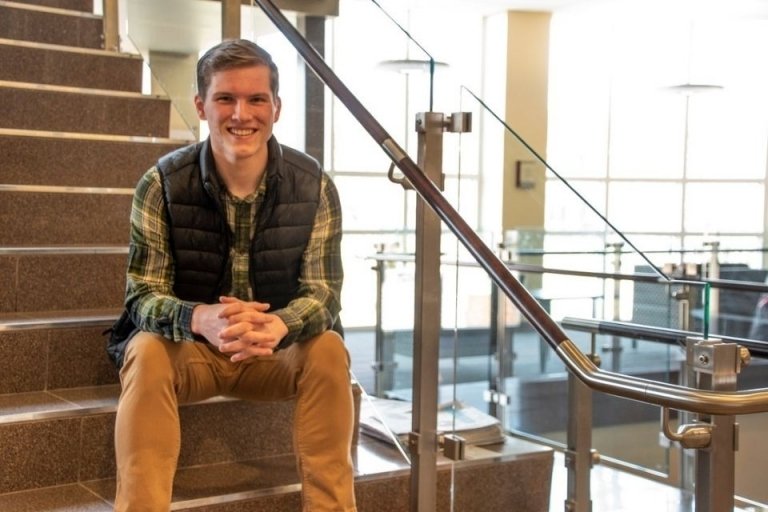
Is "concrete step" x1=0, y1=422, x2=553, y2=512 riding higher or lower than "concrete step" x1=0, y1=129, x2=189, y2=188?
lower

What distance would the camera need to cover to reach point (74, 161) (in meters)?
3.17

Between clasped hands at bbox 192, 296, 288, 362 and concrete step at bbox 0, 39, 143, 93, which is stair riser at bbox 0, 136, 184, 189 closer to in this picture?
concrete step at bbox 0, 39, 143, 93

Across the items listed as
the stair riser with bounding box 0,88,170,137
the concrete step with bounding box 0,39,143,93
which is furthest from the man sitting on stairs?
the concrete step with bounding box 0,39,143,93

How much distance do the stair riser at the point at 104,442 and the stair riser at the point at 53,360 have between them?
0.93ft

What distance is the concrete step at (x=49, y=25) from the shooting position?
372cm

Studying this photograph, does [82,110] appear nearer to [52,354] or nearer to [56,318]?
[56,318]

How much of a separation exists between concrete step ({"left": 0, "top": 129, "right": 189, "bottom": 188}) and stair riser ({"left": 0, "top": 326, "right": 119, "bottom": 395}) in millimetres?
899

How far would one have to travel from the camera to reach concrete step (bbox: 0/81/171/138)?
3266mm

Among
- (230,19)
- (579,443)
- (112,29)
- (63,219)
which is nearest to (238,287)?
(579,443)

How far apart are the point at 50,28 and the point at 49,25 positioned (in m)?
0.01

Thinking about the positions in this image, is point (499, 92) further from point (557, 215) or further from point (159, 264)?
point (159, 264)

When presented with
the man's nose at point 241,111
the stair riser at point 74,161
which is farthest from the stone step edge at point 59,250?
the man's nose at point 241,111

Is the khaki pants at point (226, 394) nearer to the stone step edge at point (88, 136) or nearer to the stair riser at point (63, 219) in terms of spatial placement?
the stair riser at point (63, 219)

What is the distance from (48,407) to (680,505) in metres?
1.50
